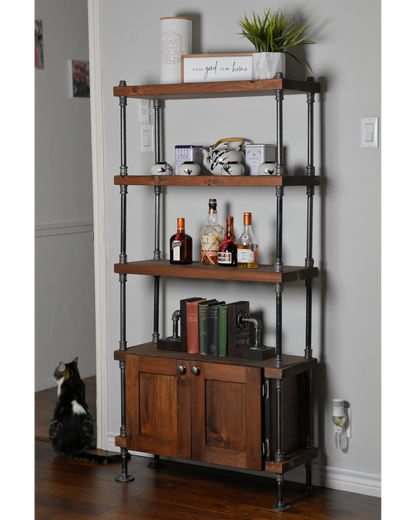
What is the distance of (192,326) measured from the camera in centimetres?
280

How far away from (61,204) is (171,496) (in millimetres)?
2349

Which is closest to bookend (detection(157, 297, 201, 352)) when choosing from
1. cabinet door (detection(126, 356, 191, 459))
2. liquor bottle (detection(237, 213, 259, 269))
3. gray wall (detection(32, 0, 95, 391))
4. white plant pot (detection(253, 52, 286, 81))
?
cabinet door (detection(126, 356, 191, 459))

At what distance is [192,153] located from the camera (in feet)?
9.46

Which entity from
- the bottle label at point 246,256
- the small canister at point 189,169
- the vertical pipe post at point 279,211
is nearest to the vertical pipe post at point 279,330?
the vertical pipe post at point 279,211

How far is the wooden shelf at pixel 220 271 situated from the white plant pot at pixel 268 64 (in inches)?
28.4

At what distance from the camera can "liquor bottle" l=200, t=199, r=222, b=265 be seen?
2803mm

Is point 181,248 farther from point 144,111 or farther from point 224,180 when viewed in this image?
point 144,111

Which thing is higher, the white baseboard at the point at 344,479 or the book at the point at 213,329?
the book at the point at 213,329

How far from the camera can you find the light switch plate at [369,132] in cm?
264

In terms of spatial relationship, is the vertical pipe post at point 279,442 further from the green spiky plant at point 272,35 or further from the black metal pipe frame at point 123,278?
the green spiky plant at point 272,35

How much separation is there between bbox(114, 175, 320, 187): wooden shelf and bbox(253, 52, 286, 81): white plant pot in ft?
1.23

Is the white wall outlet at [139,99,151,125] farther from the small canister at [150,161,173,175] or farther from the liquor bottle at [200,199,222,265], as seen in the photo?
the liquor bottle at [200,199,222,265]

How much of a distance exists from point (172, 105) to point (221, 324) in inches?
40.3

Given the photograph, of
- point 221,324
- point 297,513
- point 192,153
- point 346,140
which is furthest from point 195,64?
point 297,513
